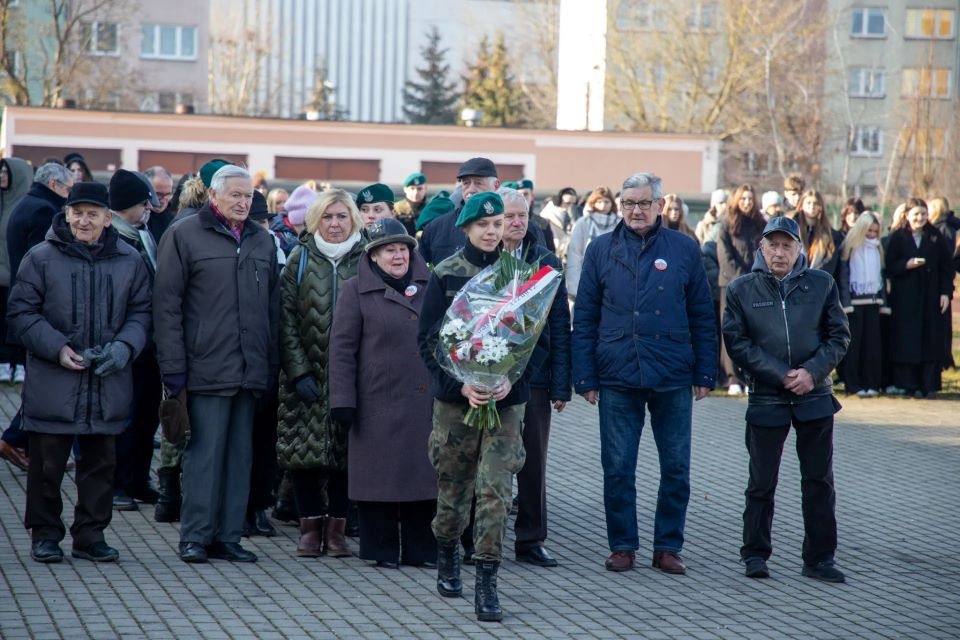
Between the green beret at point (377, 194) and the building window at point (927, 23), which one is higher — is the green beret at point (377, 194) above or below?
below

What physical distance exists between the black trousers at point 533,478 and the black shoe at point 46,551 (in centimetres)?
247

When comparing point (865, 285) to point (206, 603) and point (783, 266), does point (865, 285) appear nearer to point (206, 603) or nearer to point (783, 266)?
point (783, 266)

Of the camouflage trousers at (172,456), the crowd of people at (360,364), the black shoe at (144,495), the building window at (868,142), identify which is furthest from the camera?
the building window at (868,142)

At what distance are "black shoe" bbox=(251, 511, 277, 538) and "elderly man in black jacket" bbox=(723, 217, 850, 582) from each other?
2.78 meters

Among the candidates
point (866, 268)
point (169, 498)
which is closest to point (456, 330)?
point (169, 498)

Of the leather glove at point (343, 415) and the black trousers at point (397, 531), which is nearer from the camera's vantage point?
the leather glove at point (343, 415)

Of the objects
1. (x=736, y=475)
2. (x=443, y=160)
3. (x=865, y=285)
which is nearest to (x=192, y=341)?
(x=736, y=475)

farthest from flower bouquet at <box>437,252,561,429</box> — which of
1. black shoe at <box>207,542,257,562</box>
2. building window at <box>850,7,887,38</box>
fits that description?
building window at <box>850,7,887,38</box>

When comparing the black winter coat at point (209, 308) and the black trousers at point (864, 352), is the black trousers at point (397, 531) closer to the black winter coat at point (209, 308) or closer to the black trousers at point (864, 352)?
the black winter coat at point (209, 308)

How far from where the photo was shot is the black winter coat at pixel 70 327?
7.46 metres

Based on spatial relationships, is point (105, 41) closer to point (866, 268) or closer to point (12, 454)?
point (866, 268)

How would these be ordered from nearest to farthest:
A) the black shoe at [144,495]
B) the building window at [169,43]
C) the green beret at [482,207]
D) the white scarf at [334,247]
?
1. the green beret at [482,207]
2. the white scarf at [334,247]
3. the black shoe at [144,495]
4. the building window at [169,43]

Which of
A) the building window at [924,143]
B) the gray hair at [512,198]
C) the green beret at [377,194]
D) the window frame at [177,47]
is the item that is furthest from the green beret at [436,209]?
the window frame at [177,47]

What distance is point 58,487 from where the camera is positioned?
25.2 feet
